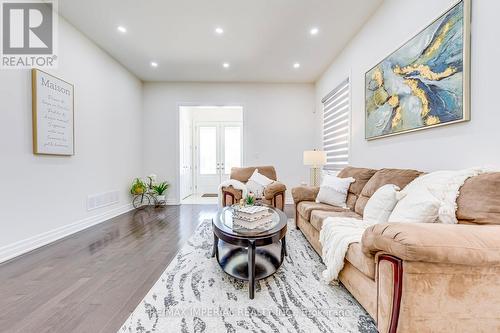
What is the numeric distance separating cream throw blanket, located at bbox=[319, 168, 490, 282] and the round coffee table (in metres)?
0.42

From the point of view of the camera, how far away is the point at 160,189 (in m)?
5.16

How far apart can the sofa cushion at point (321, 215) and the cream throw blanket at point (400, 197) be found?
24 centimetres

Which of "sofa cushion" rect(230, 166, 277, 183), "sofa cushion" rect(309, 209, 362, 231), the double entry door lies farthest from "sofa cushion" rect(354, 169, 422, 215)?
the double entry door

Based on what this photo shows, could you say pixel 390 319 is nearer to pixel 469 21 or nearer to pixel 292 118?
pixel 469 21

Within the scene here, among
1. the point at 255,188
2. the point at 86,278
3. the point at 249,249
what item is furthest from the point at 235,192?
the point at 86,278

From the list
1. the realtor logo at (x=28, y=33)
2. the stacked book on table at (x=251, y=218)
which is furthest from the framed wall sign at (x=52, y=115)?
the stacked book on table at (x=251, y=218)

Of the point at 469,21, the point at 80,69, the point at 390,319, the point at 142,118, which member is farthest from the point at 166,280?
the point at 142,118

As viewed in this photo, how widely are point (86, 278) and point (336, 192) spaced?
2.84 m

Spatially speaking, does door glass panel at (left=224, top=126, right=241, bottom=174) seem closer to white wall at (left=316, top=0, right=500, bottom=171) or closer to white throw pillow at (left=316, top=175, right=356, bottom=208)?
white wall at (left=316, top=0, right=500, bottom=171)

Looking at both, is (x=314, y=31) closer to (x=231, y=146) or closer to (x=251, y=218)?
(x=251, y=218)

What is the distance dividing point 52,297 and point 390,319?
7.75 feet

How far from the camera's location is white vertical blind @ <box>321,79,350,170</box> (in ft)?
12.9

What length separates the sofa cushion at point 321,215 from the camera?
7.65 ft

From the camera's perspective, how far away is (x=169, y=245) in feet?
9.22
